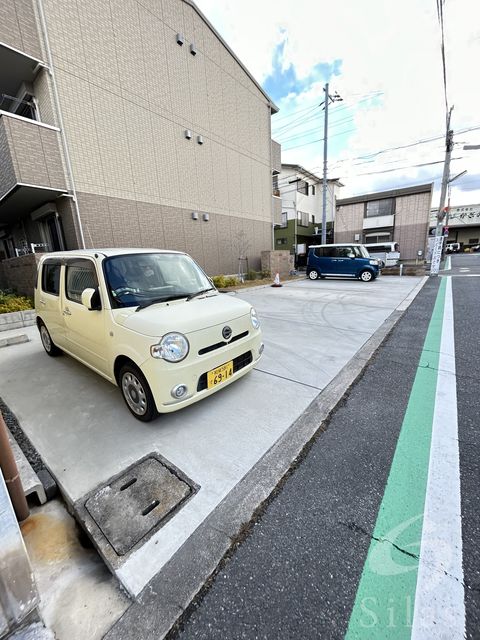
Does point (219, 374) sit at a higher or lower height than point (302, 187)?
lower

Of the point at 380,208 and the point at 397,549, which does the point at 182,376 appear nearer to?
the point at 397,549

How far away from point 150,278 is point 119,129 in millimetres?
7539

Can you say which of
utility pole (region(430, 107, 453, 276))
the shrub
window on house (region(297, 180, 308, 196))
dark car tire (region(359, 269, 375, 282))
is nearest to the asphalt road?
the shrub

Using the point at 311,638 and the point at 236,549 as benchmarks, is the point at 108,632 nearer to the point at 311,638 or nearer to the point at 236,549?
the point at 236,549

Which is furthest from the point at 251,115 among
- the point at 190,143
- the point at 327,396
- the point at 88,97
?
the point at 327,396

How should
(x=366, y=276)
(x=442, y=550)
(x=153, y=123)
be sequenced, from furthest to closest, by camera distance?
(x=366, y=276) → (x=153, y=123) → (x=442, y=550)

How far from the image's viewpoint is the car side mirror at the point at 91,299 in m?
2.57

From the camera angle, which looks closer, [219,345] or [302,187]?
[219,345]

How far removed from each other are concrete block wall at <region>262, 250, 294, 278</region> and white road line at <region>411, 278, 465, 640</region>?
11835 millimetres

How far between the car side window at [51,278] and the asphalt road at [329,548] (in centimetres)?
348

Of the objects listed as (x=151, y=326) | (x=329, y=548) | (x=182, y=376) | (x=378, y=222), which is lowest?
(x=329, y=548)

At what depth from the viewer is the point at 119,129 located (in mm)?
7895

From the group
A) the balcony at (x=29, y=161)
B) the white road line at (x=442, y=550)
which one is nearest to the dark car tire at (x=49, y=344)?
the balcony at (x=29, y=161)

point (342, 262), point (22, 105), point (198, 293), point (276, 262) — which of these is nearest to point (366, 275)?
point (342, 262)
